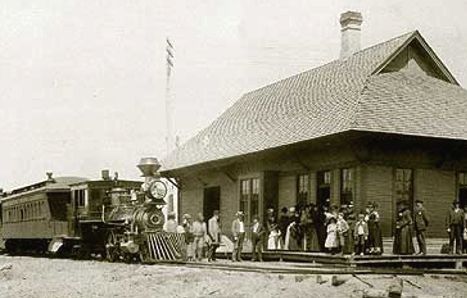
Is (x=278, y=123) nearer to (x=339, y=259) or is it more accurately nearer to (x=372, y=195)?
(x=372, y=195)

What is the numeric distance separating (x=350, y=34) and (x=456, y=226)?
10.3 m

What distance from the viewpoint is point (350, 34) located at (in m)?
27.1

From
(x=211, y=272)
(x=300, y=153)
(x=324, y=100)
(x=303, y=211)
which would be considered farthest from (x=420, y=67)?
(x=211, y=272)

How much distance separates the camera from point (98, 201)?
76.9ft

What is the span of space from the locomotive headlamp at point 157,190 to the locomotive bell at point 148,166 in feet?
1.16

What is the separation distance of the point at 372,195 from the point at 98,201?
8.62m

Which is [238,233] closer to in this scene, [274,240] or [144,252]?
[274,240]

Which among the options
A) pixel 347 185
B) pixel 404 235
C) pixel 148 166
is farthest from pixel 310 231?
pixel 148 166

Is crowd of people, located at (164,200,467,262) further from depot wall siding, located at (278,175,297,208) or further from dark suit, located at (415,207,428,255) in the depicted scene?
depot wall siding, located at (278,175,297,208)

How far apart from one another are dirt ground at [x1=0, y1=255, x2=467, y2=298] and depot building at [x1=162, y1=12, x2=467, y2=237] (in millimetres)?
5087

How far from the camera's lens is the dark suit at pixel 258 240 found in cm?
2039

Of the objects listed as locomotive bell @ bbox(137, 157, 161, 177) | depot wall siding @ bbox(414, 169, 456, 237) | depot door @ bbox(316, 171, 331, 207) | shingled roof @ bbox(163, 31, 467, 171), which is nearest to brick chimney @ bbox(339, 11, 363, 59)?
shingled roof @ bbox(163, 31, 467, 171)

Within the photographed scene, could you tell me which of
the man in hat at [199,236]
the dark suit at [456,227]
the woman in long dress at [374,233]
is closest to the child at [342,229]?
the woman in long dress at [374,233]

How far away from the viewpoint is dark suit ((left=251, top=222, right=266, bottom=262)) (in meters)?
20.4
